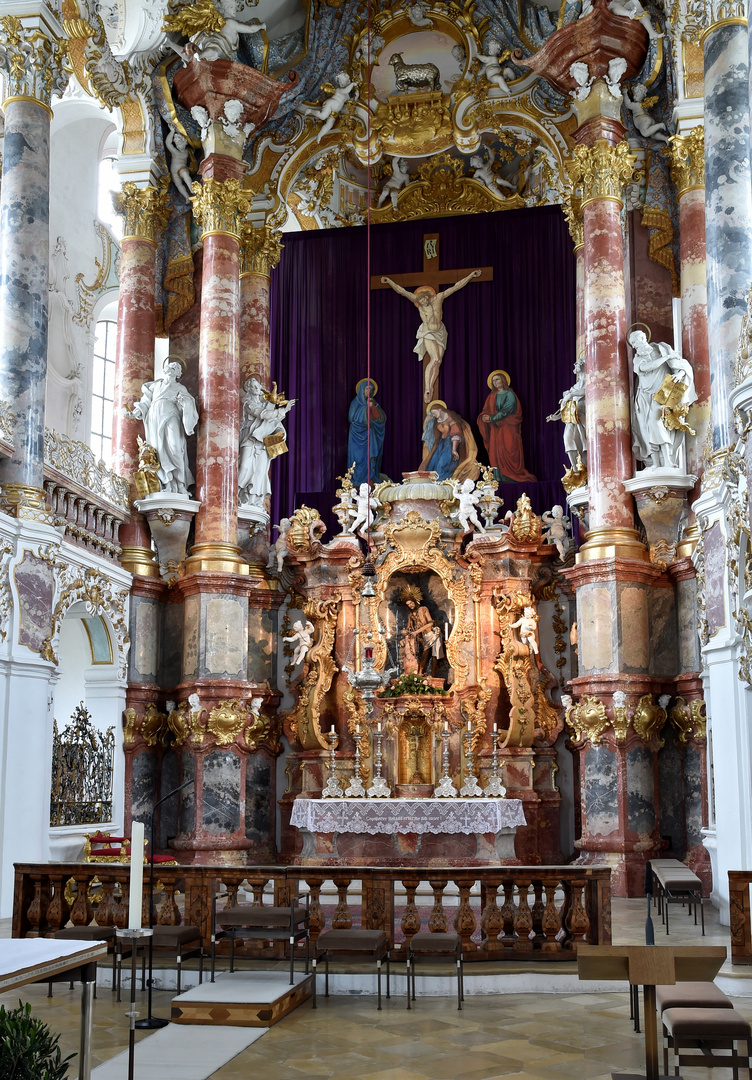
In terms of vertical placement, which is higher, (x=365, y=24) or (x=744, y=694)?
(x=365, y=24)

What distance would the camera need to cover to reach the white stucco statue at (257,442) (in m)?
19.0

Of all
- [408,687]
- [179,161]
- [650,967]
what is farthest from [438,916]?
[179,161]

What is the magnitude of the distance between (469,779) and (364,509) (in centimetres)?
467

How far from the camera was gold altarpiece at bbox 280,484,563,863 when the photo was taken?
1769cm

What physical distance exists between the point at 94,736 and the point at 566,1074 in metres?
10.8

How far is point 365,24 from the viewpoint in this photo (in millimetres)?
20281

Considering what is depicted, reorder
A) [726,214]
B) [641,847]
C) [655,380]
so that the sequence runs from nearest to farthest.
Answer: [726,214], [641,847], [655,380]

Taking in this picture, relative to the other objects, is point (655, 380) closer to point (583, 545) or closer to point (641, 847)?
point (583, 545)

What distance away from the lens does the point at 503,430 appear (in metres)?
20.1

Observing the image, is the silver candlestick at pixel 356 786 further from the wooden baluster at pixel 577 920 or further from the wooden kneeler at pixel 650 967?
the wooden kneeler at pixel 650 967

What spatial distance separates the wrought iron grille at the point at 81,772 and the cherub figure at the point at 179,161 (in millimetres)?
8841

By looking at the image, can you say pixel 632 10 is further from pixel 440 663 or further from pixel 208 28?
pixel 440 663

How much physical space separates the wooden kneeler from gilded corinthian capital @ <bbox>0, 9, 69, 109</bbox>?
12868 millimetres

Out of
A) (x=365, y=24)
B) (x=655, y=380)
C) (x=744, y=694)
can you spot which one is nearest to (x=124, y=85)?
(x=365, y=24)
